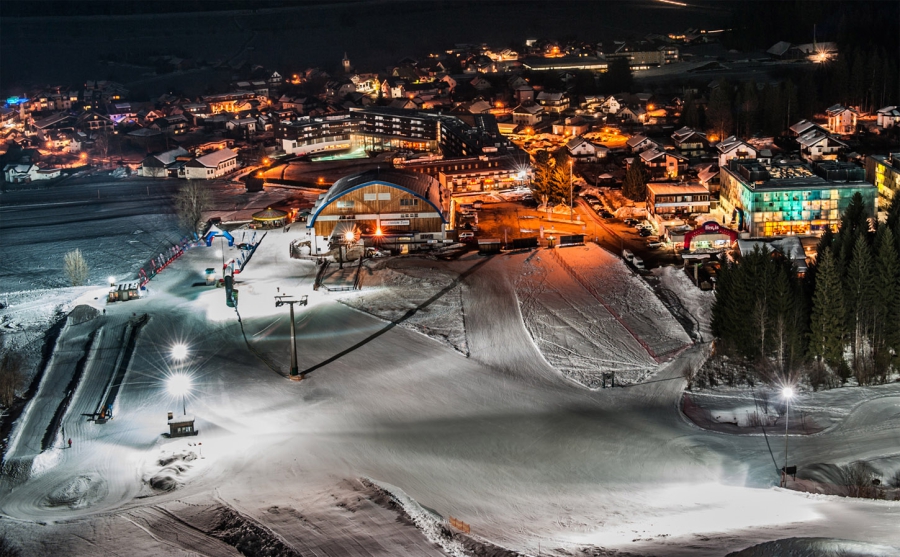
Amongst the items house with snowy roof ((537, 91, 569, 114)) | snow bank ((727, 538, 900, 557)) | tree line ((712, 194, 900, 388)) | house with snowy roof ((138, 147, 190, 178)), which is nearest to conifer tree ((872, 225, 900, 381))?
tree line ((712, 194, 900, 388))

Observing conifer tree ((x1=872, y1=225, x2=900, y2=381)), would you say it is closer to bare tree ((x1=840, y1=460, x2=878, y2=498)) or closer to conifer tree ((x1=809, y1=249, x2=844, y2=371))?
conifer tree ((x1=809, y1=249, x2=844, y2=371))

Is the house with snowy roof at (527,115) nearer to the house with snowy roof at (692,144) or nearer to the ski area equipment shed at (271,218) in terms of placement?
the house with snowy roof at (692,144)

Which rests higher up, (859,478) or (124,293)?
(124,293)

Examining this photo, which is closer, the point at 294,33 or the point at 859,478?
the point at 859,478

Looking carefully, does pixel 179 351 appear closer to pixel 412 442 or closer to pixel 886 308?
pixel 412 442

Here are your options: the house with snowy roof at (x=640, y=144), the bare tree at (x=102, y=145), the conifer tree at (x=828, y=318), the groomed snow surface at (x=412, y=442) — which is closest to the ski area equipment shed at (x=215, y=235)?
the groomed snow surface at (x=412, y=442)

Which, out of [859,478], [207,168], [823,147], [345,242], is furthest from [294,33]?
[859,478]

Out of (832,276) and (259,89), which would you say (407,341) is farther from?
(259,89)
